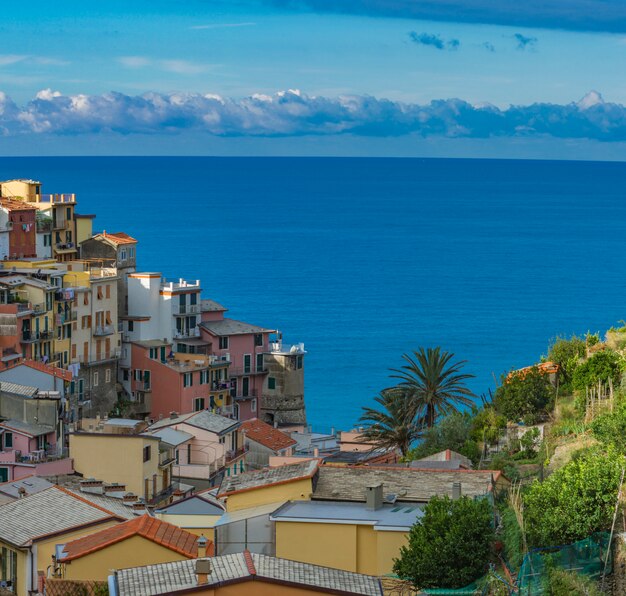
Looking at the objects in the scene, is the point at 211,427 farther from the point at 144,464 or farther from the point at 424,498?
the point at 424,498

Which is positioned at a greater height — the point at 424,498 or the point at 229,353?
the point at 424,498

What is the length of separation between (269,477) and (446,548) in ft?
18.2

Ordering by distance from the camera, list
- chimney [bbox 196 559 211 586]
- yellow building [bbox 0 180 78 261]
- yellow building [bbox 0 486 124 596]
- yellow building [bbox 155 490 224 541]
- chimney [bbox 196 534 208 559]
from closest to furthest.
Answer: chimney [bbox 196 559 211 586], chimney [bbox 196 534 208 559], yellow building [bbox 0 486 124 596], yellow building [bbox 155 490 224 541], yellow building [bbox 0 180 78 261]

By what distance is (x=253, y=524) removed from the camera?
2497cm

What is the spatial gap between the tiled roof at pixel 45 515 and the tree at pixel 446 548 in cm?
779

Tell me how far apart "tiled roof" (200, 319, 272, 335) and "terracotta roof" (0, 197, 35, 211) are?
35.8 ft

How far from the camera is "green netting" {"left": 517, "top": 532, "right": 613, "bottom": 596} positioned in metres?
21.0

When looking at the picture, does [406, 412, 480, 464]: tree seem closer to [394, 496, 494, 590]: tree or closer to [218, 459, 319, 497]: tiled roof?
[218, 459, 319, 497]: tiled roof

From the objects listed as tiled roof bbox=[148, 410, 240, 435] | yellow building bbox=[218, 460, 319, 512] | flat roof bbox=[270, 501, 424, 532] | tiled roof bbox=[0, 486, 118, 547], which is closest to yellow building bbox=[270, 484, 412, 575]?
flat roof bbox=[270, 501, 424, 532]

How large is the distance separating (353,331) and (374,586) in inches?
4194

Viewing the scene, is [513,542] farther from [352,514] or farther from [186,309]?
[186,309]

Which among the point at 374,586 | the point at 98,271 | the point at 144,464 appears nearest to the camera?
the point at 374,586

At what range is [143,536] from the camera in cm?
2322

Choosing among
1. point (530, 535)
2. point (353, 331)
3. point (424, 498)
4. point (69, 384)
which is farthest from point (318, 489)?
point (353, 331)
